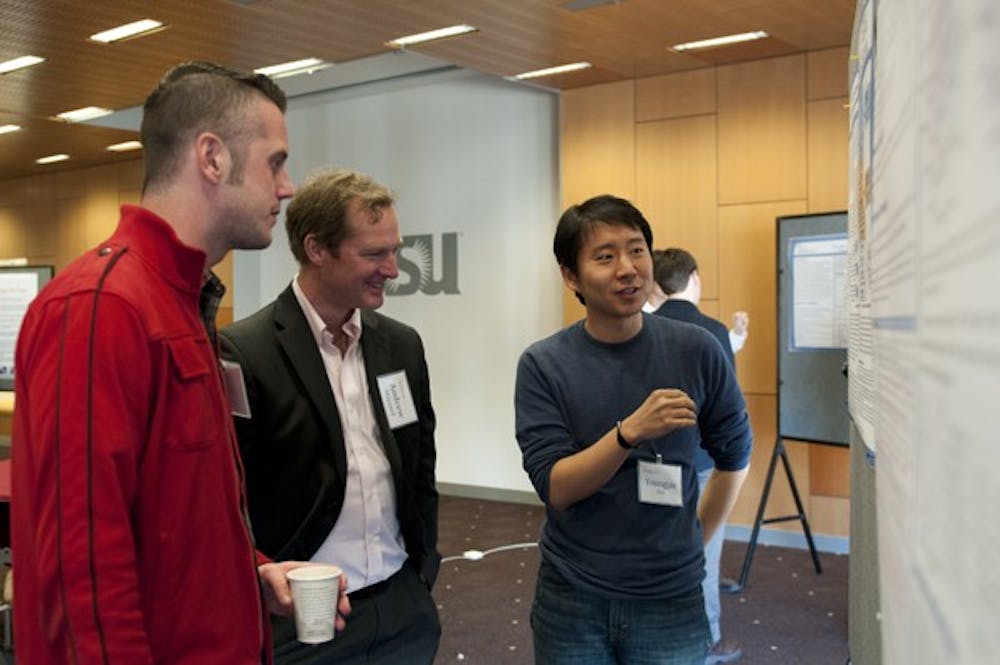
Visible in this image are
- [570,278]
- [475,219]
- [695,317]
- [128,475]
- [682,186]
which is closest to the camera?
[128,475]

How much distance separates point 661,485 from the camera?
1.84m

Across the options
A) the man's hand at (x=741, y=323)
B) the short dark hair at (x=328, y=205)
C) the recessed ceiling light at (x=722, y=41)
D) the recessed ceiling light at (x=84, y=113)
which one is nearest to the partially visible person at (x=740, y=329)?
the man's hand at (x=741, y=323)

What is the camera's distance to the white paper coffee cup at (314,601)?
1.62m

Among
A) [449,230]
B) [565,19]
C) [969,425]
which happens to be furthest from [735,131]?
[969,425]

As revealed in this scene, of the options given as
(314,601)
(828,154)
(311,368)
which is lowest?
(314,601)

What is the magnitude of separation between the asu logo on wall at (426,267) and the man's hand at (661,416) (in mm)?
6344

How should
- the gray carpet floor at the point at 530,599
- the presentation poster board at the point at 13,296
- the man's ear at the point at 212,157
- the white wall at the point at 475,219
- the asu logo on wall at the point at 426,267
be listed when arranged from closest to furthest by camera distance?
the man's ear at the point at 212,157 → the gray carpet floor at the point at 530,599 → the presentation poster board at the point at 13,296 → the white wall at the point at 475,219 → the asu logo on wall at the point at 426,267

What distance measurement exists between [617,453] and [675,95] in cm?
519

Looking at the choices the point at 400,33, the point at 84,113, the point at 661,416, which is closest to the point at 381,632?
the point at 661,416

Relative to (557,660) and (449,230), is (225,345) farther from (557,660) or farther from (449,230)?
(449,230)

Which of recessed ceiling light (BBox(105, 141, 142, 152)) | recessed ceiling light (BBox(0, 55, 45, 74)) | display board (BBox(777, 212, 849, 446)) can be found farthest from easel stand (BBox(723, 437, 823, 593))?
recessed ceiling light (BBox(105, 141, 142, 152))

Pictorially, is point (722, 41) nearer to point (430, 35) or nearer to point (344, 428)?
point (430, 35)

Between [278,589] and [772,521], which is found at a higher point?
[278,589]

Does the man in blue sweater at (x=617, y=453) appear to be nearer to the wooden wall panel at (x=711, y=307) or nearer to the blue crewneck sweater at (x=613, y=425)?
the blue crewneck sweater at (x=613, y=425)
